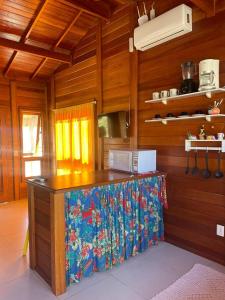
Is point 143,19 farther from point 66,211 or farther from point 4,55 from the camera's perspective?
point 4,55

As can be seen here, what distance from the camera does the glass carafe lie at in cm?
246

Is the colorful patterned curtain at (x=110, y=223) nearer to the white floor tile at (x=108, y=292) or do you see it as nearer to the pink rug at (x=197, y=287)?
the white floor tile at (x=108, y=292)

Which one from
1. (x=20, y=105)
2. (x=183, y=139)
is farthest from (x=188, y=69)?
(x=20, y=105)

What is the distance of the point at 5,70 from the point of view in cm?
456

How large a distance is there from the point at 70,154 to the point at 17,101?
5.53 ft

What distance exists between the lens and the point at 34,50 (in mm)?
3922

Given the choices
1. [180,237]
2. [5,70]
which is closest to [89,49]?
[5,70]

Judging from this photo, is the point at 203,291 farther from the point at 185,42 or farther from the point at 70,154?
the point at 70,154

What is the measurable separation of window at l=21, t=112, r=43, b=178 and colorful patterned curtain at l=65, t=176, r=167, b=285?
332 centimetres

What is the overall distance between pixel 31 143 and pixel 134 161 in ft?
10.8

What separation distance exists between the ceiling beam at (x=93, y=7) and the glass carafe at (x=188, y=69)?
5.57ft

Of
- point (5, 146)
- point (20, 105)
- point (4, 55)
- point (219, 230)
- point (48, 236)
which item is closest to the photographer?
point (48, 236)

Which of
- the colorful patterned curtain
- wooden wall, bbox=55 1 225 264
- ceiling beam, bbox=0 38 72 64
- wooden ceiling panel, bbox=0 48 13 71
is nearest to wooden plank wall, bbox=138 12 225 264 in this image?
wooden wall, bbox=55 1 225 264

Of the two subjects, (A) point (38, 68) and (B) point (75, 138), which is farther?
(A) point (38, 68)
